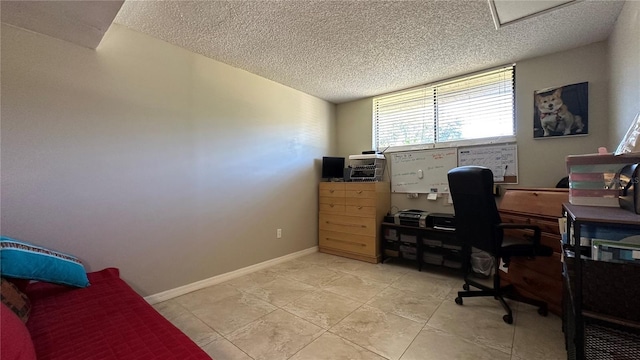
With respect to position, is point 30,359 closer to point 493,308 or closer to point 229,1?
point 229,1

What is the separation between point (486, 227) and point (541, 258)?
588 mm

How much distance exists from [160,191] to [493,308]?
10.4 feet

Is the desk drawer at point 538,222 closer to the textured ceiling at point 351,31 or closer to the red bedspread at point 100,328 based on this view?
the textured ceiling at point 351,31

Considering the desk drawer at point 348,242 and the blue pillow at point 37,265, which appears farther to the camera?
the desk drawer at point 348,242

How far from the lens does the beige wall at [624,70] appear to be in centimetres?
171

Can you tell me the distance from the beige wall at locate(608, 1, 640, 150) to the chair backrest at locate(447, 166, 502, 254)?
1024mm

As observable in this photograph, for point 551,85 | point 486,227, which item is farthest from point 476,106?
point 486,227

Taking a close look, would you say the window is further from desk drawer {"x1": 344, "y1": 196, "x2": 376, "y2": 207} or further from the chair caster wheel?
the chair caster wheel

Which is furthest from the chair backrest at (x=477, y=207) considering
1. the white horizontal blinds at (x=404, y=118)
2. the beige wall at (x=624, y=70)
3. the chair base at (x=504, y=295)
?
the white horizontal blinds at (x=404, y=118)

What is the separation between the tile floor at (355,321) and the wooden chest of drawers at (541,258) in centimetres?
18

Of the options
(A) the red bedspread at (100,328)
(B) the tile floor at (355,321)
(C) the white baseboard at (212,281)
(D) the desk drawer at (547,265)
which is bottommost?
(B) the tile floor at (355,321)

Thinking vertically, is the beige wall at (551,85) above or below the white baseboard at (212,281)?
above

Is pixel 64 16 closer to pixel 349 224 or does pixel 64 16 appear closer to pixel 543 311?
pixel 349 224

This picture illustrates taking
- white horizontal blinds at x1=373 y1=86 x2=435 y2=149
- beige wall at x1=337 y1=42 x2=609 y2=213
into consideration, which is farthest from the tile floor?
white horizontal blinds at x1=373 y1=86 x2=435 y2=149
